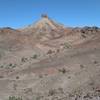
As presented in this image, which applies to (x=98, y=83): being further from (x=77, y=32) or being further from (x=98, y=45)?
(x=77, y=32)

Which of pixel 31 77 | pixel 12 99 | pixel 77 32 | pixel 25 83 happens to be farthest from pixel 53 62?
pixel 77 32

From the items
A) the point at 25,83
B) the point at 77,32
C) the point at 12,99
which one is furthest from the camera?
the point at 77,32

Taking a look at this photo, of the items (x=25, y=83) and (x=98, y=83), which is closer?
(x=98, y=83)

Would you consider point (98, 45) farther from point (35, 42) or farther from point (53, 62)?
point (35, 42)

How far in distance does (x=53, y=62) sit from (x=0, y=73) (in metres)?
5.49

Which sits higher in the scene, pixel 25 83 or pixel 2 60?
pixel 2 60

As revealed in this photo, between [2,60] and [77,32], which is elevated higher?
[77,32]

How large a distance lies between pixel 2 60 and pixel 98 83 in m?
31.9

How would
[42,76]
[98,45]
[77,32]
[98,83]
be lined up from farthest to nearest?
1. [77,32]
2. [98,45]
3. [42,76]
4. [98,83]

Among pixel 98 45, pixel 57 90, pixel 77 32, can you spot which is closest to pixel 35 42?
pixel 77 32

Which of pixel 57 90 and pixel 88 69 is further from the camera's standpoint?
pixel 88 69

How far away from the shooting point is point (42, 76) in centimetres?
2942

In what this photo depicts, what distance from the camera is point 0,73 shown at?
34469 mm

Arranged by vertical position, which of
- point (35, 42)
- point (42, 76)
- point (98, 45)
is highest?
point (35, 42)
